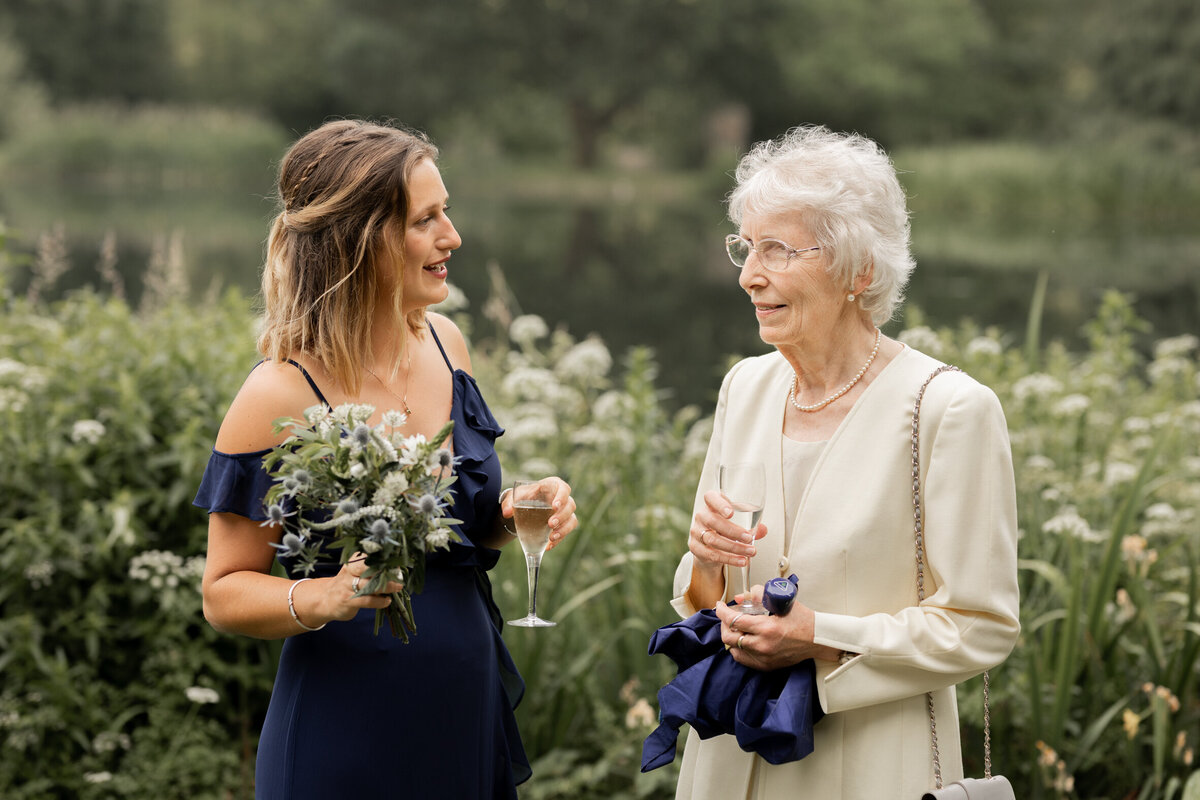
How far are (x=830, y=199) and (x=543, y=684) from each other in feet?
7.96

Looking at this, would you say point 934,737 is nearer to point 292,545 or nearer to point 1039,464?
point 292,545

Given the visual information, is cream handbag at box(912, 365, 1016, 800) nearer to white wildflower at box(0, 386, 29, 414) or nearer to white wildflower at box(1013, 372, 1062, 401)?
white wildflower at box(1013, 372, 1062, 401)

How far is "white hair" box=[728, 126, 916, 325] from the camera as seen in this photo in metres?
2.11

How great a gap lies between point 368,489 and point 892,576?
102cm

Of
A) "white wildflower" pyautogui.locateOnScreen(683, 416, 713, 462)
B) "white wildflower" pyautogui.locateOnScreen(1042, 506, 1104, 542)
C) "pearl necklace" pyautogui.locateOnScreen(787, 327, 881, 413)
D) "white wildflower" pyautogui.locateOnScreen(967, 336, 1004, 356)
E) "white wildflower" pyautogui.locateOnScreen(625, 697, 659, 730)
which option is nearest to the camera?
"pearl necklace" pyautogui.locateOnScreen(787, 327, 881, 413)

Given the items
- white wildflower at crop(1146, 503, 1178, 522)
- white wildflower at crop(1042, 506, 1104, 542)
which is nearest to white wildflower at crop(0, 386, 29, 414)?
white wildflower at crop(1042, 506, 1104, 542)

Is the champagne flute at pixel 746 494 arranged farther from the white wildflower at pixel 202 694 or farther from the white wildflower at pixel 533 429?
the white wildflower at pixel 533 429

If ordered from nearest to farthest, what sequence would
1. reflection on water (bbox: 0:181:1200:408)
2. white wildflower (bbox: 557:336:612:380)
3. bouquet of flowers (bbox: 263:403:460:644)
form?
bouquet of flowers (bbox: 263:403:460:644)
white wildflower (bbox: 557:336:612:380)
reflection on water (bbox: 0:181:1200:408)

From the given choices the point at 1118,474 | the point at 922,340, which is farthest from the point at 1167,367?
the point at 922,340

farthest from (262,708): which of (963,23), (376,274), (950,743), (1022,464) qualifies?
(963,23)

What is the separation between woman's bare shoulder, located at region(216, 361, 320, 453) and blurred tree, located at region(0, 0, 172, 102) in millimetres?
27386

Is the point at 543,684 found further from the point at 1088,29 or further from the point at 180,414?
the point at 1088,29

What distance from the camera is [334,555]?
2.17 metres

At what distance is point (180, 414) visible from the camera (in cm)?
398
